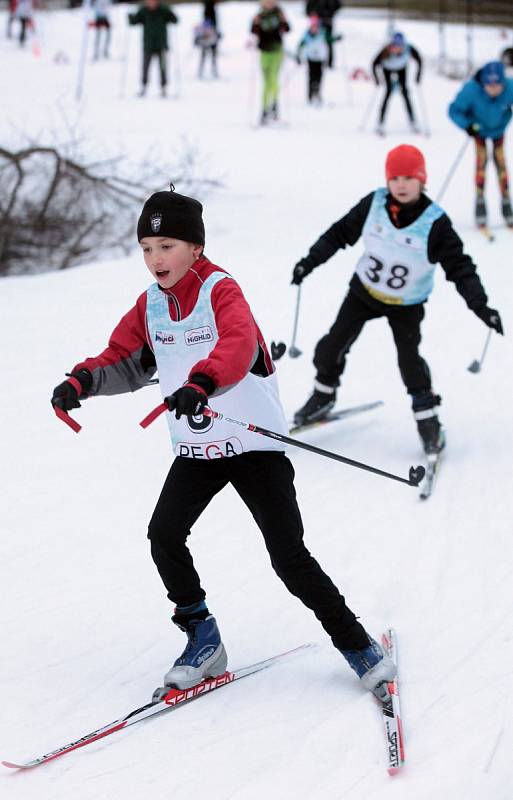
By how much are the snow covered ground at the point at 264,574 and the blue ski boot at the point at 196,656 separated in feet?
0.32

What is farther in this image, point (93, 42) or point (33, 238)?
point (93, 42)

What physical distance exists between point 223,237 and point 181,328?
A: 809cm

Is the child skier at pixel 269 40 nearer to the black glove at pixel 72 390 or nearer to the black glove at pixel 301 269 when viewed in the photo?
the black glove at pixel 301 269

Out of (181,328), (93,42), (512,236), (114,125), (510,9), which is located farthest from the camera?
(510,9)

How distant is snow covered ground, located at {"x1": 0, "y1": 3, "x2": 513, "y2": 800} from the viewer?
316 centimetres

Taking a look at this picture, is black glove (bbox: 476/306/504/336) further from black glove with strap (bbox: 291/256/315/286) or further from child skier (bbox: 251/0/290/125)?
child skier (bbox: 251/0/290/125)

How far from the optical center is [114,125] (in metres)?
15.2

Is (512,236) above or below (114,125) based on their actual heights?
below

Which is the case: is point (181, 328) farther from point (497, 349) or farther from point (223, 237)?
point (223, 237)

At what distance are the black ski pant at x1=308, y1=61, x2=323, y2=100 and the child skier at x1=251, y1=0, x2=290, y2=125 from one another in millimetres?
1967

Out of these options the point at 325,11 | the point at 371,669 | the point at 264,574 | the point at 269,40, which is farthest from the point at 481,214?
the point at 325,11

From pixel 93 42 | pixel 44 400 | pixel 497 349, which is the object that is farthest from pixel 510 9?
pixel 44 400

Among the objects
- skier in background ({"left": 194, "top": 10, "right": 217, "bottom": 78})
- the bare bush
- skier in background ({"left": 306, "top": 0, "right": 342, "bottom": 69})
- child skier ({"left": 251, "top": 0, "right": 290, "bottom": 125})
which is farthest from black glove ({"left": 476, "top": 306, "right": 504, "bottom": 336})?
skier in background ({"left": 194, "top": 10, "right": 217, "bottom": 78})

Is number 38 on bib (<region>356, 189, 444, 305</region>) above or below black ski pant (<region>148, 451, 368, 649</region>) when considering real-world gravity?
above
